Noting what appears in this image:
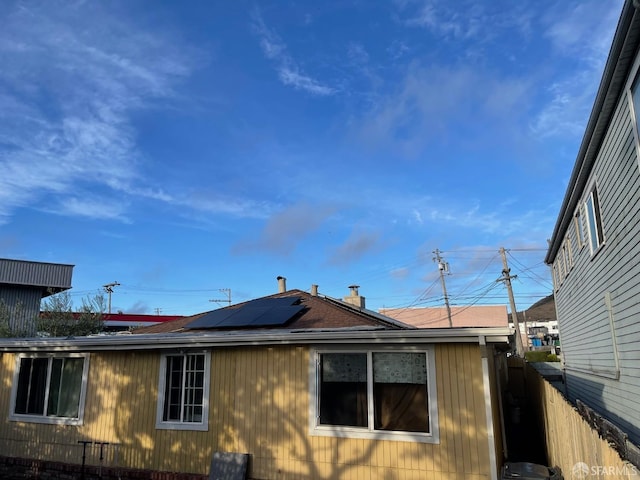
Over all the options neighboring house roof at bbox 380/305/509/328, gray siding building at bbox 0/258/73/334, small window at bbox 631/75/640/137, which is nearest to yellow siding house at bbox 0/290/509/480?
small window at bbox 631/75/640/137

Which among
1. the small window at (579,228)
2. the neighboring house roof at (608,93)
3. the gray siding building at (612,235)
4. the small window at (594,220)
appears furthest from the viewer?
the small window at (579,228)

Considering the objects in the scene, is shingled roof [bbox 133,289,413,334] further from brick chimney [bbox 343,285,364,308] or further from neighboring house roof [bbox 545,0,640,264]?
brick chimney [bbox 343,285,364,308]

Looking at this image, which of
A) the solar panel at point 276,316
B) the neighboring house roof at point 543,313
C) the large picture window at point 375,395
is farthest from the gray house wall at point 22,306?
the neighboring house roof at point 543,313

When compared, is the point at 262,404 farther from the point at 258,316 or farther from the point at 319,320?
the point at 319,320

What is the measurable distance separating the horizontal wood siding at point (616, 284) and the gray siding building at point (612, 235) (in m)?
0.01

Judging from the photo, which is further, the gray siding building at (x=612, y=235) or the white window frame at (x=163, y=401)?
the white window frame at (x=163, y=401)

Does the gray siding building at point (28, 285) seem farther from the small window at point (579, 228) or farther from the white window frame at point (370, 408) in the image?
the small window at point (579, 228)

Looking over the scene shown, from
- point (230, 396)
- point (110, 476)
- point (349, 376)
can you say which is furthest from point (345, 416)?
point (110, 476)

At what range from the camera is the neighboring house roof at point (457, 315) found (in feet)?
146

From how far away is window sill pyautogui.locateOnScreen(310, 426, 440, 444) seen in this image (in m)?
7.28

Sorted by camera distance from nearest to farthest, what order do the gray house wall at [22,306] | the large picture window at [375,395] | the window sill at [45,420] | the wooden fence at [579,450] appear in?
the wooden fence at [579,450], the large picture window at [375,395], the window sill at [45,420], the gray house wall at [22,306]

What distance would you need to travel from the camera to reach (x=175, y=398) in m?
8.98

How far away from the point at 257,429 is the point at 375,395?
86.2 inches

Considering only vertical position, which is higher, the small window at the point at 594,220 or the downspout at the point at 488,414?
the small window at the point at 594,220
